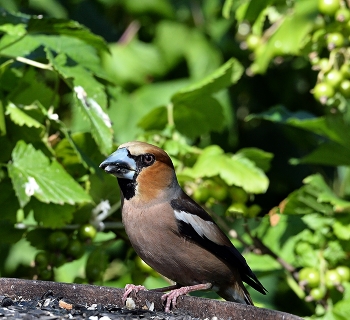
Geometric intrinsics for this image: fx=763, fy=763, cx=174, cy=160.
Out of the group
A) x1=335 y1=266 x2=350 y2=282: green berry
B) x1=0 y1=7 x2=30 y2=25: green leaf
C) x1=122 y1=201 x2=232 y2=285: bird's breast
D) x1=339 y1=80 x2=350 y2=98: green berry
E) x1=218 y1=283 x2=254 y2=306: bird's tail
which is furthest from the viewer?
x1=339 y1=80 x2=350 y2=98: green berry

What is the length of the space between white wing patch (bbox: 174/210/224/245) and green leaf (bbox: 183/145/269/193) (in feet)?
1.00

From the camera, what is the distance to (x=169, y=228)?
446 centimetres

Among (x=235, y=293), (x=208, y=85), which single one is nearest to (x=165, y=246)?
(x=235, y=293)

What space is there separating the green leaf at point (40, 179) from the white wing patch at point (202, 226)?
57 cm

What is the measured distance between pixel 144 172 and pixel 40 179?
25.3 inches

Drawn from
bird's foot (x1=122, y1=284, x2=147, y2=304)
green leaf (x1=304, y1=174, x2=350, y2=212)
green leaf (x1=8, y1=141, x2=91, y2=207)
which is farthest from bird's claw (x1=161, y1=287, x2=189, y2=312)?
green leaf (x1=304, y1=174, x2=350, y2=212)

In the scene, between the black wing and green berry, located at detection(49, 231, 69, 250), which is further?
green berry, located at detection(49, 231, 69, 250)

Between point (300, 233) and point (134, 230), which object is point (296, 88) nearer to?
point (300, 233)

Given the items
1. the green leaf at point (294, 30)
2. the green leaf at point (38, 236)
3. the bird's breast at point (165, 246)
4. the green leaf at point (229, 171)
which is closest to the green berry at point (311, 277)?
the green leaf at point (229, 171)

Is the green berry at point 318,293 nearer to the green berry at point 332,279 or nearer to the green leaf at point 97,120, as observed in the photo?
the green berry at point 332,279

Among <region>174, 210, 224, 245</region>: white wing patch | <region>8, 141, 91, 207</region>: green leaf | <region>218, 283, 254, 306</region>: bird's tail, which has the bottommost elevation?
<region>218, 283, 254, 306</region>: bird's tail

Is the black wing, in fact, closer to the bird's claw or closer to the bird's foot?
the bird's foot

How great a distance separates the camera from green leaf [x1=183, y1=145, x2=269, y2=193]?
15.6ft

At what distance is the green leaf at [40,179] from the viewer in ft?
14.0
